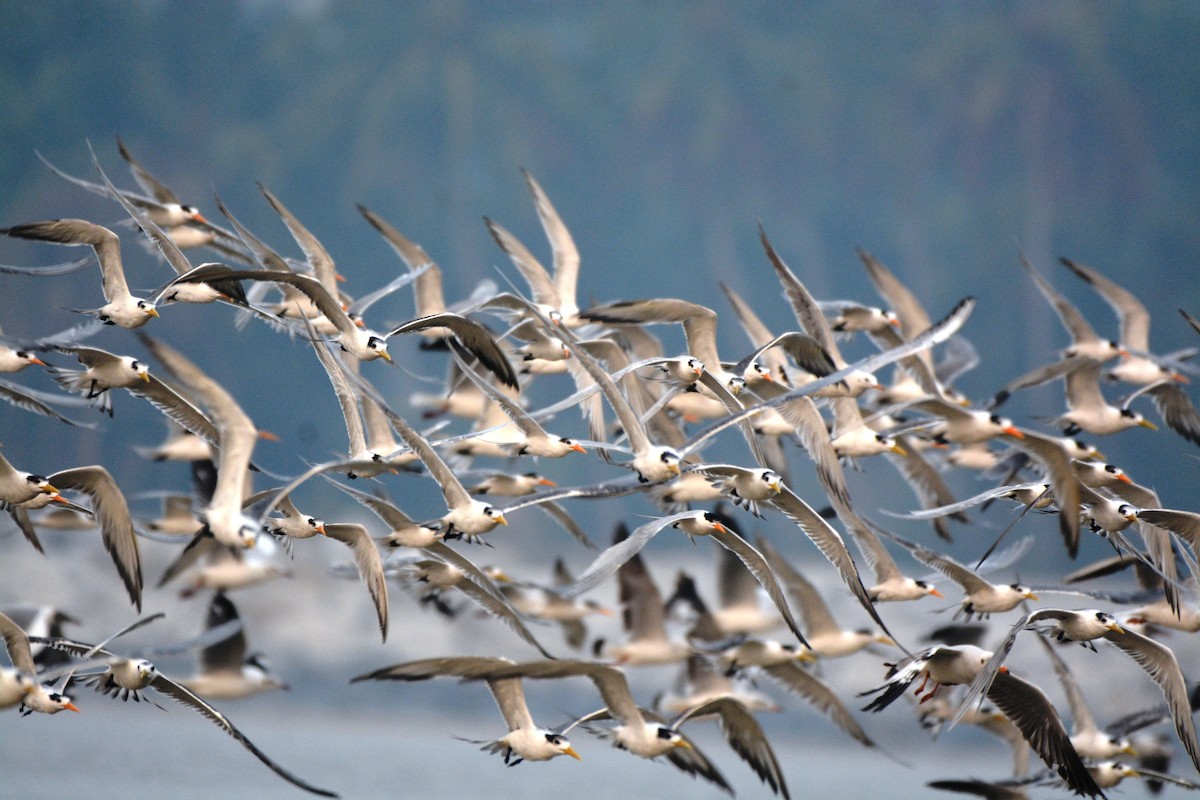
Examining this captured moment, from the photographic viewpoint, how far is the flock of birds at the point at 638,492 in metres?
7.85

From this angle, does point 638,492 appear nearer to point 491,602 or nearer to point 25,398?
point 491,602

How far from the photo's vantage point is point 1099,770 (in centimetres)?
1027

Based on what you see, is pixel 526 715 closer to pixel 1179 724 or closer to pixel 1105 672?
pixel 1179 724

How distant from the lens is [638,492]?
1067cm

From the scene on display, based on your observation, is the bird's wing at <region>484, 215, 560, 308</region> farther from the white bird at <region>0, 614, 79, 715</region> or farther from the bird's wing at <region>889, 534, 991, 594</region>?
the white bird at <region>0, 614, 79, 715</region>

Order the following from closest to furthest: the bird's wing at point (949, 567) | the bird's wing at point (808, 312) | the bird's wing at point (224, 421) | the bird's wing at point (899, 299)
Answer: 1. the bird's wing at point (224, 421)
2. the bird's wing at point (949, 567)
3. the bird's wing at point (808, 312)
4. the bird's wing at point (899, 299)

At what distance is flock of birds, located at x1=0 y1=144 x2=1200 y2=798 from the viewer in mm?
7848

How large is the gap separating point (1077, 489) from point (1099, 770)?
3.20 m

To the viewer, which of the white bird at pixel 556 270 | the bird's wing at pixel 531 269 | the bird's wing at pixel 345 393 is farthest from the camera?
the white bird at pixel 556 270

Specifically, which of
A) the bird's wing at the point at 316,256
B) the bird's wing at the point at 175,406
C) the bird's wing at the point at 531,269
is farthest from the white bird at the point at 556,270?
the bird's wing at the point at 175,406

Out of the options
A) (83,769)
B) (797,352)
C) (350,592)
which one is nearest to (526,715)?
(797,352)

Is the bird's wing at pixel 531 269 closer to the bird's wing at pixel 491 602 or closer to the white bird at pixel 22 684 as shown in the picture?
the bird's wing at pixel 491 602

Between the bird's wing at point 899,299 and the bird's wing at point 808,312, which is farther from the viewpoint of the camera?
the bird's wing at point 899,299

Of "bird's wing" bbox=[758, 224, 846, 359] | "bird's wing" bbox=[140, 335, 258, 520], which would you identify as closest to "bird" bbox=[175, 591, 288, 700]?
"bird's wing" bbox=[140, 335, 258, 520]
